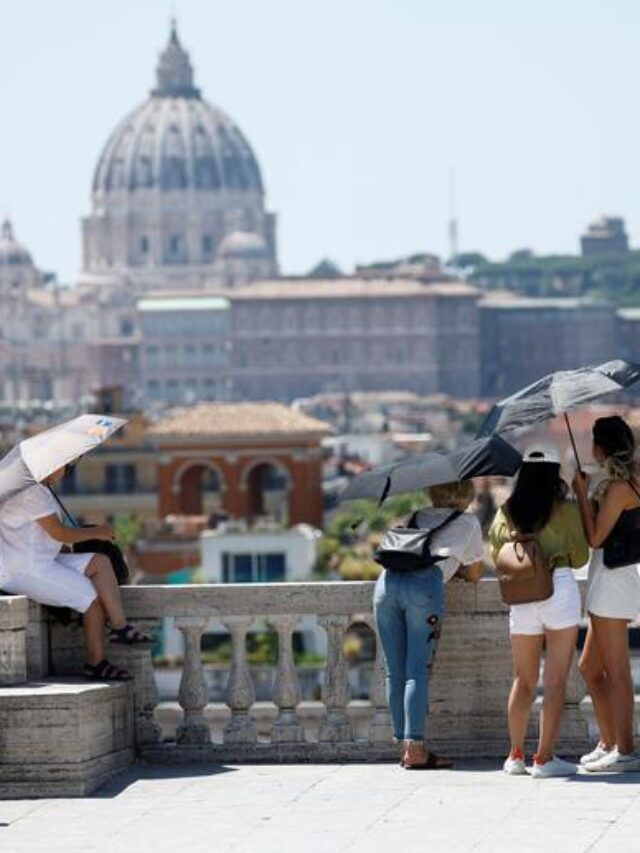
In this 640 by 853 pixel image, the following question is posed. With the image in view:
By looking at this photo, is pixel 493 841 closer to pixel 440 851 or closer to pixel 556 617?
pixel 440 851

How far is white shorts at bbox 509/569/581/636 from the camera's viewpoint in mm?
12016

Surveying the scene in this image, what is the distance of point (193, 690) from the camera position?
12734 millimetres

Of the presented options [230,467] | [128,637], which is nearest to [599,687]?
[128,637]

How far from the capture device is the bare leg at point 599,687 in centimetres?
1203

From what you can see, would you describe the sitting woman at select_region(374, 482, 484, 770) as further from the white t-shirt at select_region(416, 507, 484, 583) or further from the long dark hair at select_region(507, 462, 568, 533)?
the long dark hair at select_region(507, 462, 568, 533)

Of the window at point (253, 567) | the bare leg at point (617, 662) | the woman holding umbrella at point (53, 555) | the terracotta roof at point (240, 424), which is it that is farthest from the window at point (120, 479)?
the bare leg at point (617, 662)

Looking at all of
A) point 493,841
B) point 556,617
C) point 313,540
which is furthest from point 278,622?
point 313,540

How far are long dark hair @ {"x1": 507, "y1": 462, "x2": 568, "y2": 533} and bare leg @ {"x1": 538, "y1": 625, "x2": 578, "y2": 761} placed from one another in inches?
14.3

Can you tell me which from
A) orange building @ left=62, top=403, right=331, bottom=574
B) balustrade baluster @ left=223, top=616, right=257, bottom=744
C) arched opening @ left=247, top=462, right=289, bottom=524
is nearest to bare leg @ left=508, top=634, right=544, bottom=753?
balustrade baluster @ left=223, top=616, right=257, bottom=744

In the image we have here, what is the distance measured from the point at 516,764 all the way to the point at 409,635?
0.63m

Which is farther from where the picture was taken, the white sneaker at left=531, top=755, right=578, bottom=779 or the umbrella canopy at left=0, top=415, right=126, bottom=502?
the umbrella canopy at left=0, top=415, right=126, bottom=502

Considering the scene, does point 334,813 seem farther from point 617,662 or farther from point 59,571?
point 59,571

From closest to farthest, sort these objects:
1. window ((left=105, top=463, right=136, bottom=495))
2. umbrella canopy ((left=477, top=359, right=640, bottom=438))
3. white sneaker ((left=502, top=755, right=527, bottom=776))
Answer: white sneaker ((left=502, top=755, right=527, bottom=776)) → umbrella canopy ((left=477, top=359, right=640, bottom=438)) → window ((left=105, top=463, right=136, bottom=495))

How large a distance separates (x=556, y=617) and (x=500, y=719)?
68cm
